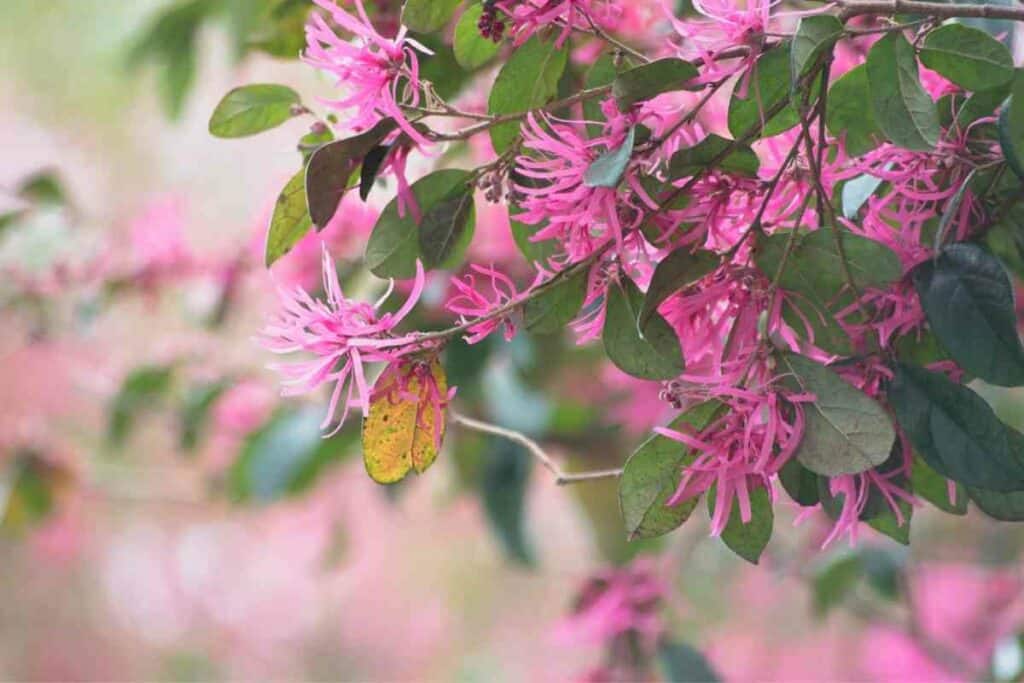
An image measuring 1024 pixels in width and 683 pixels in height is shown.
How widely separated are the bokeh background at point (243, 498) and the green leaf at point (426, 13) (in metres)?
0.44

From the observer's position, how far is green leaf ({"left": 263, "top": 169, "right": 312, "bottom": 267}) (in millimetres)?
427

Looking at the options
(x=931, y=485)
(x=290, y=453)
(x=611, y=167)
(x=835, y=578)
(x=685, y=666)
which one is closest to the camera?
(x=611, y=167)

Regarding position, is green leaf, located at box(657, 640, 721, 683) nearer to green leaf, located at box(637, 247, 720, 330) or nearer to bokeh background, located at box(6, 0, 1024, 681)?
bokeh background, located at box(6, 0, 1024, 681)

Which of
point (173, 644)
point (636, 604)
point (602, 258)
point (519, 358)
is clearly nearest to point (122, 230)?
point (519, 358)

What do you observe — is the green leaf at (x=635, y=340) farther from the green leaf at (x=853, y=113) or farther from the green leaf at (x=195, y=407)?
the green leaf at (x=195, y=407)

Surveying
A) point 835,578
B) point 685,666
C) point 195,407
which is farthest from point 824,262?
point 195,407

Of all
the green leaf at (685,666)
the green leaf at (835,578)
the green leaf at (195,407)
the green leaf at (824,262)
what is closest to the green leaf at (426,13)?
the green leaf at (824,262)

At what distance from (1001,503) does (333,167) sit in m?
0.22

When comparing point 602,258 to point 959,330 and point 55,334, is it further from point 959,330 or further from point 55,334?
point 55,334

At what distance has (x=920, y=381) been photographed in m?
0.38

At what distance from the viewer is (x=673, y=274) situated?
37 cm

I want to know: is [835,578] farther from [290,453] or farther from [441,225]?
[441,225]

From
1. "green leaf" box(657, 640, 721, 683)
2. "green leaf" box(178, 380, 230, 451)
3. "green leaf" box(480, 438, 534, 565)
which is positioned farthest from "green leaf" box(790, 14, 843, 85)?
"green leaf" box(178, 380, 230, 451)

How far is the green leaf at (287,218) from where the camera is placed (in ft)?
1.40
